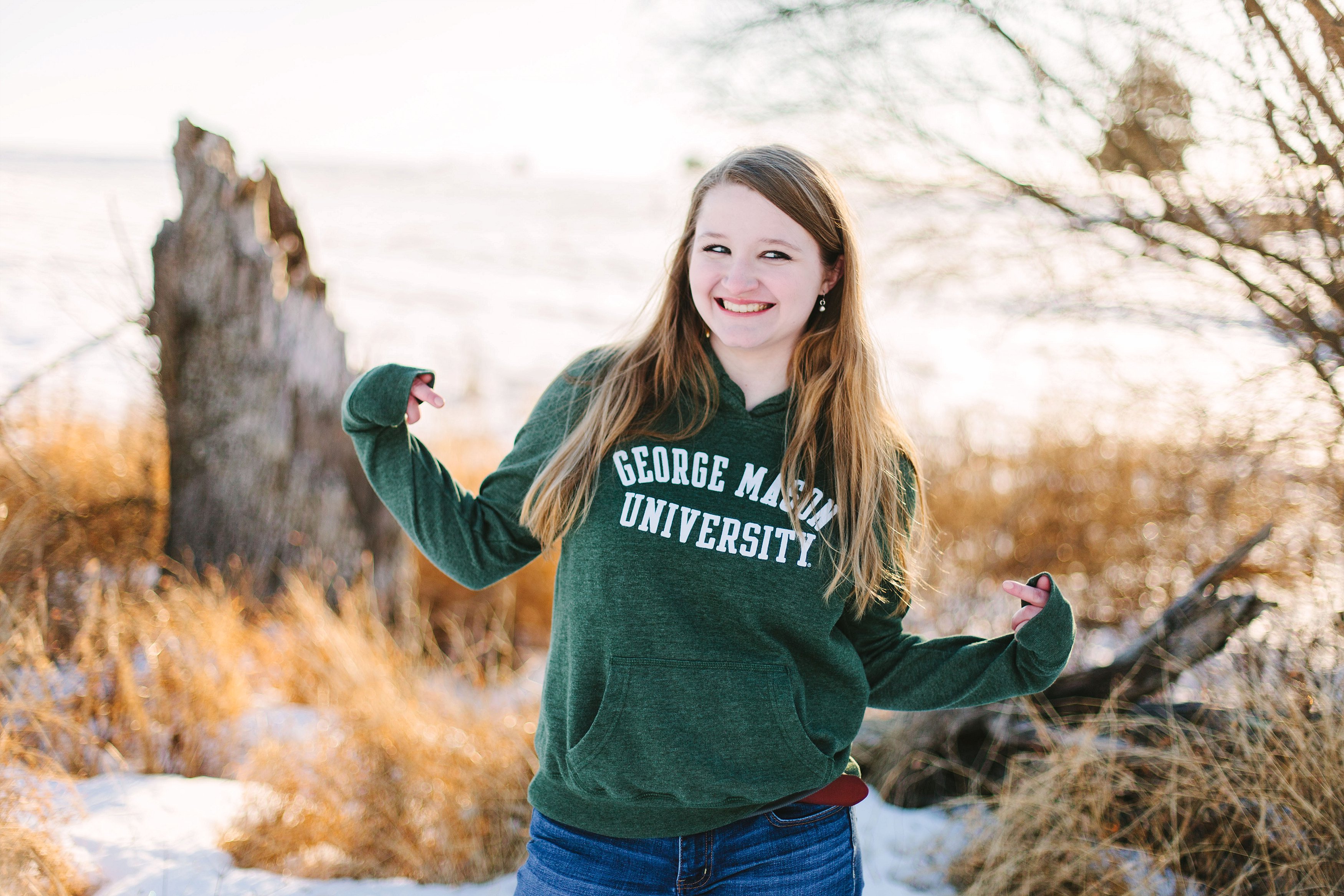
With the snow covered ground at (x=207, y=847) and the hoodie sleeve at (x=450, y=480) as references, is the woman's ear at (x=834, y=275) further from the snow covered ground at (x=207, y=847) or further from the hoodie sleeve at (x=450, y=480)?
the snow covered ground at (x=207, y=847)

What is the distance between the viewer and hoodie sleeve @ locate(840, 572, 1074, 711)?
1.74 metres

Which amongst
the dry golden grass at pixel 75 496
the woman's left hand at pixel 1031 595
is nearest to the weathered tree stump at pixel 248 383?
the dry golden grass at pixel 75 496

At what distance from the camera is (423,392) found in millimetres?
1834

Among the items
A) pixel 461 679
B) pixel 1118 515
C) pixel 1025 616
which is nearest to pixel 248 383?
pixel 461 679

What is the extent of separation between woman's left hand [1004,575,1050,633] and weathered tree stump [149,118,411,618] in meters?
3.19

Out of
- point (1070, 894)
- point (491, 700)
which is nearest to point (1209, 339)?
point (1070, 894)

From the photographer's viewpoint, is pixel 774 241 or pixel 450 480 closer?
pixel 774 241

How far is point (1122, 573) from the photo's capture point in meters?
4.21

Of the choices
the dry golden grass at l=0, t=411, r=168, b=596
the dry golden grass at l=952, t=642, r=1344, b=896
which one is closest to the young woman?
the dry golden grass at l=952, t=642, r=1344, b=896

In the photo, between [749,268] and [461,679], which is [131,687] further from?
[749,268]

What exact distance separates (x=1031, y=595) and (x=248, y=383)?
3449mm

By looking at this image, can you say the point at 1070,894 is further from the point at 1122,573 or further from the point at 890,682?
the point at 1122,573

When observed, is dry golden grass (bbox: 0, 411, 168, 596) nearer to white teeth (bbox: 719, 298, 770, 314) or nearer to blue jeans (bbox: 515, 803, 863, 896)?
blue jeans (bbox: 515, 803, 863, 896)

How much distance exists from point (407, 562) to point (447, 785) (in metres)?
1.86
